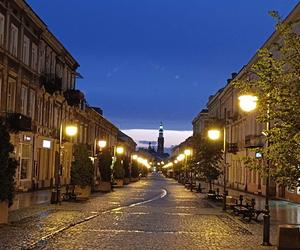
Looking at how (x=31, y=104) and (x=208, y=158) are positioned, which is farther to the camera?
(x=208, y=158)

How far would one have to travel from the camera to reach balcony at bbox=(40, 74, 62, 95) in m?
44.0

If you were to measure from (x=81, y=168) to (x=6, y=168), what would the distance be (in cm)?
1603

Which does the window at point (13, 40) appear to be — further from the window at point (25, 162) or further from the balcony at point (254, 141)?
the balcony at point (254, 141)

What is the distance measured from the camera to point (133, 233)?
710 inches

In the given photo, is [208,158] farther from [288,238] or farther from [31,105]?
[288,238]

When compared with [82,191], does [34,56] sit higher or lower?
higher

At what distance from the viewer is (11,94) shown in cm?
3653

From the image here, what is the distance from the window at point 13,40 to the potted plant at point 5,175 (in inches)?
689

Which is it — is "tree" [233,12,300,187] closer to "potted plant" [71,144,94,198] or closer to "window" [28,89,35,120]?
"potted plant" [71,144,94,198]

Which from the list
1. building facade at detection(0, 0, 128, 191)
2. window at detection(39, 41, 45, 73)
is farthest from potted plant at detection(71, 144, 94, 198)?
window at detection(39, 41, 45, 73)

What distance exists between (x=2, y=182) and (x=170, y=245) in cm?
578

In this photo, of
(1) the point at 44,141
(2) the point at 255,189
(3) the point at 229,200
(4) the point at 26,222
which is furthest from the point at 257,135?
(4) the point at 26,222

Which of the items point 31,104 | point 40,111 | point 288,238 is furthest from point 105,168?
point 288,238

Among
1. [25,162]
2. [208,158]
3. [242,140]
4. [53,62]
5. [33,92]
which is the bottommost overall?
[25,162]
